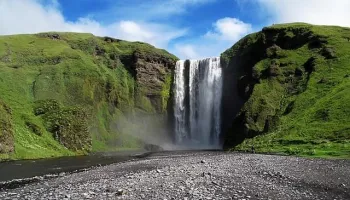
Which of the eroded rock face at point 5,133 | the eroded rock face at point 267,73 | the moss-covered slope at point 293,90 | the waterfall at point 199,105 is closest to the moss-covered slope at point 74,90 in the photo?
the eroded rock face at point 5,133

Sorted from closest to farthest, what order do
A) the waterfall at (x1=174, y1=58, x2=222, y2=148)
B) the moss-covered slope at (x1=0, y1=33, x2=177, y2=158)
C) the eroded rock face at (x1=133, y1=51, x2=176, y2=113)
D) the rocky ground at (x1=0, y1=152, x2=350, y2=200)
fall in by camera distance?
1. the rocky ground at (x1=0, y1=152, x2=350, y2=200)
2. the moss-covered slope at (x1=0, y1=33, x2=177, y2=158)
3. the waterfall at (x1=174, y1=58, x2=222, y2=148)
4. the eroded rock face at (x1=133, y1=51, x2=176, y2=113)

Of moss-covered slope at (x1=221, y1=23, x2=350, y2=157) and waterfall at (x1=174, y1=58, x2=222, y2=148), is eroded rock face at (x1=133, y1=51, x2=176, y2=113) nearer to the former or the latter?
waterfall at (x1=174, y1=58, x2=222, y2=148)

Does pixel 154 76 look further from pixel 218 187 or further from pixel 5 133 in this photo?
pixel 218 187

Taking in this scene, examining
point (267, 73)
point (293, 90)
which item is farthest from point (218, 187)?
point (267, 73)

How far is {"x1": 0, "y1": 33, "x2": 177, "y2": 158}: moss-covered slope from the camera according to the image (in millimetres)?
75000

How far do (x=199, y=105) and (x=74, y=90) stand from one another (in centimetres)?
4316

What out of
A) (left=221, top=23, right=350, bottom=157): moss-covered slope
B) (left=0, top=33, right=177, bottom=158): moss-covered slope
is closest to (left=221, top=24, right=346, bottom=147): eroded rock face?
(left=221, top=23, right=350, bottom=157): moss-covered slope

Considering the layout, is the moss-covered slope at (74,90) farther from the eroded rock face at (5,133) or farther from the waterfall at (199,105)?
the waterfall at (199,105)

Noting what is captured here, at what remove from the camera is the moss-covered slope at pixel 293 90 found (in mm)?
64188

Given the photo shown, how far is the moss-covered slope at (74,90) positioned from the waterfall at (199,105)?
939 centimetres

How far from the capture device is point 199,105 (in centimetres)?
12681

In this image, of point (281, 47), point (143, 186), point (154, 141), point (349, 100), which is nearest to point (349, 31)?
point (281, 47)

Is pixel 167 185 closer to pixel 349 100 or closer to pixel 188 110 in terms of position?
pixel 349 100

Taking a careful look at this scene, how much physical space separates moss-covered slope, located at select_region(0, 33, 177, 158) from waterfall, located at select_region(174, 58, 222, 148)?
9.39m
